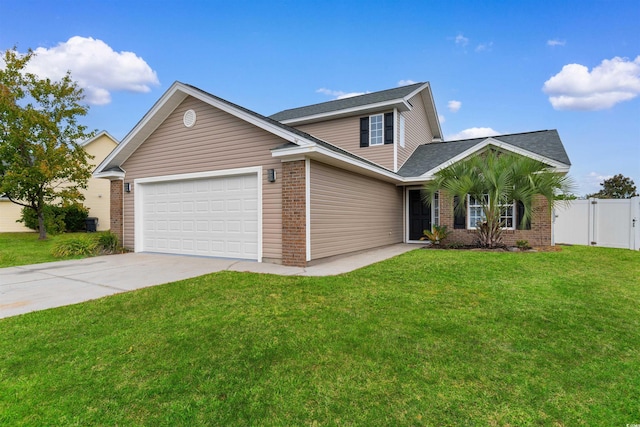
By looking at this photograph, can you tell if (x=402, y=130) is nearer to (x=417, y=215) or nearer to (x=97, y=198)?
(x=417, y=215)

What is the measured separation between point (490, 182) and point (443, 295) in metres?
6.21

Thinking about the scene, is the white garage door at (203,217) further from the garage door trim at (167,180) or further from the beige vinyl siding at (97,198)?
the beige vinyl siding at (97,198)

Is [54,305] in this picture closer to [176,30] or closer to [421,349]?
[421,349]

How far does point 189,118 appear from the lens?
9312mm

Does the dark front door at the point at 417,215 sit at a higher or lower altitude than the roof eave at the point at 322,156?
lower

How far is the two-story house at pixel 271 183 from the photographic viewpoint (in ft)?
25.5

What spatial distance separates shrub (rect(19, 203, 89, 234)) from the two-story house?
702 centimetres

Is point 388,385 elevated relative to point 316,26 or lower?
lower

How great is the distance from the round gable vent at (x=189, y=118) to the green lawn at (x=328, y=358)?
18.3 ft

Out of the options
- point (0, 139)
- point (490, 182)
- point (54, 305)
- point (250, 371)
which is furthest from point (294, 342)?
point (0, 139)

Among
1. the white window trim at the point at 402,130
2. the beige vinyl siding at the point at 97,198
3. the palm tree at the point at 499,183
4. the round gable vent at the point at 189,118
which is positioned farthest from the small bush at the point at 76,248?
the beige vinyl siding at the point at 97,198

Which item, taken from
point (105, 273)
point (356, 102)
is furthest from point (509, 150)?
point (105, 273)

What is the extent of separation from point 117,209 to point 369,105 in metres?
9.75

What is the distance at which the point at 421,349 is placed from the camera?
3197 millimetres
